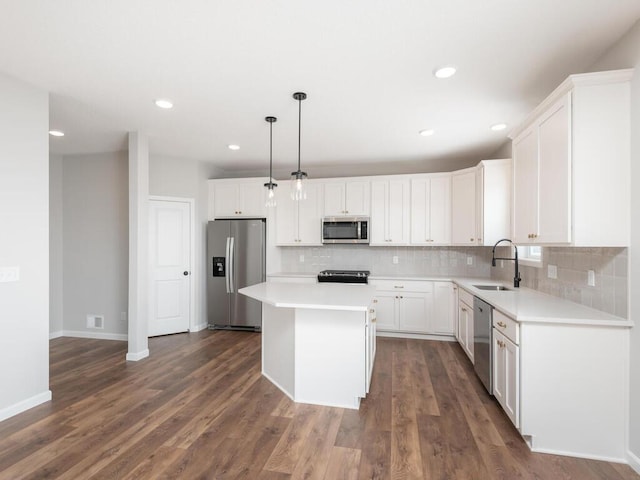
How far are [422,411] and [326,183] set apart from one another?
3437mm

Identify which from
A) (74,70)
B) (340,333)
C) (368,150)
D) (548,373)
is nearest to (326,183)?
(368,150)

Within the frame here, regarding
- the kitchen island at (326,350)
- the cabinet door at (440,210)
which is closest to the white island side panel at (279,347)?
the kitchen island at (326,350)

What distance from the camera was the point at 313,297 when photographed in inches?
109

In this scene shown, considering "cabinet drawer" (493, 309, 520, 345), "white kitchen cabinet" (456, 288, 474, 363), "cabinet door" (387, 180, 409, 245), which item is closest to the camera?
"cabinet drawer" (493, 309, 520, 345)

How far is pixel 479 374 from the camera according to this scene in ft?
10.3

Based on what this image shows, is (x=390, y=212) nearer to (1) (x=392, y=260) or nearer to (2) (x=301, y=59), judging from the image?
(1) (x=392, y=260)

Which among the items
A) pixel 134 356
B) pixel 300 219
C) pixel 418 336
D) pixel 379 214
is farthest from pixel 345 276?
pixel 134 356

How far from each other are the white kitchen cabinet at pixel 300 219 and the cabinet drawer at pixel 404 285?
1.13m

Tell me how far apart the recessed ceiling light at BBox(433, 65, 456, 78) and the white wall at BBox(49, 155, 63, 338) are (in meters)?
5.15

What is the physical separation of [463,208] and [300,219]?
7.66 ft

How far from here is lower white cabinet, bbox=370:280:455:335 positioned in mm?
4559

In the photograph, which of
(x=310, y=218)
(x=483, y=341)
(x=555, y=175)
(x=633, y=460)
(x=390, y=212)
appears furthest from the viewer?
(x=310, y=218)

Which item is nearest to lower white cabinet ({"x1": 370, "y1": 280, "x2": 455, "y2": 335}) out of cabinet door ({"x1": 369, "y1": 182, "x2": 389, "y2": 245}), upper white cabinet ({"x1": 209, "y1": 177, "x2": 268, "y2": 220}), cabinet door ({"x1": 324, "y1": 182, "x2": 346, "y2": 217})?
cabinet door ({"x1": 369, "y1": 182, "x2": 389, "y2": 245})

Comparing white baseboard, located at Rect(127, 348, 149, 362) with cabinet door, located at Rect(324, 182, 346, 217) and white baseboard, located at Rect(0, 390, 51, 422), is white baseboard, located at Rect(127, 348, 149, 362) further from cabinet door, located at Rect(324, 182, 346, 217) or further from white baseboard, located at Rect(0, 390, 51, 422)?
cabinet door, located at Rect(324, 182, 346, 217)
